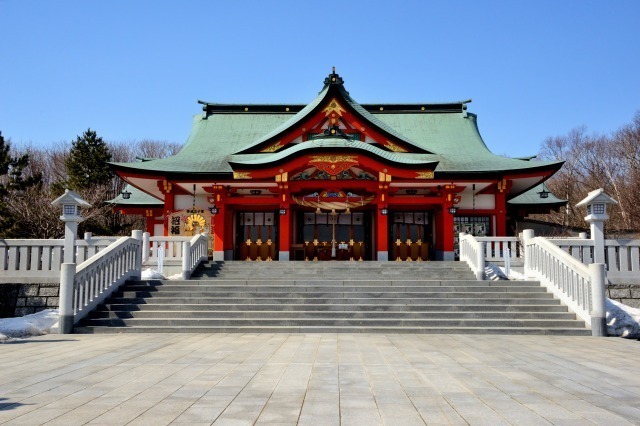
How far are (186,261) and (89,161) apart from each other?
32.2 metres

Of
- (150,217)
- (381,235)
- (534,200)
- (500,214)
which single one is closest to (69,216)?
(381,235)

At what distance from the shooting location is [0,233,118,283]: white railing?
1402 centimetres

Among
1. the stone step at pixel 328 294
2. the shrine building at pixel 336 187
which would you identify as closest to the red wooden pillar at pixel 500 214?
the shrine building at pixel 336 187

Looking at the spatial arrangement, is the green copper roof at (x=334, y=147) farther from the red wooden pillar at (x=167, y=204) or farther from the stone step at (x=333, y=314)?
the stone step at (x=333, y=314)

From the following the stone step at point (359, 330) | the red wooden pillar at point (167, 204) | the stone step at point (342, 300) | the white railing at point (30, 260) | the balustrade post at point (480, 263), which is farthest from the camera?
the red wooden pillar at point (167, 204)

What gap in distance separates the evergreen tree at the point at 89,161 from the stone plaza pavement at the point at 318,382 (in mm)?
36627

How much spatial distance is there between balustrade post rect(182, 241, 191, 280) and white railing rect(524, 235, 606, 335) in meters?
10.7

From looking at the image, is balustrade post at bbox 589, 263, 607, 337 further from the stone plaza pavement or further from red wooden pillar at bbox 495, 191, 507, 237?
red wooden pillar at bbox 495, 191, 507, 237

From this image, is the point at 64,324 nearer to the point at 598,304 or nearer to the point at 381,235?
the point at 598,304

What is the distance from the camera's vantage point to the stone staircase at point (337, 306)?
12.0 metres

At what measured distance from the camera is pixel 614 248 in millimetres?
14969

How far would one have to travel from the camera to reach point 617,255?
1523 cm

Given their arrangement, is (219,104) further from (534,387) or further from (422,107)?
(534,387)

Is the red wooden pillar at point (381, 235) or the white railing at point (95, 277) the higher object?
the red wooden pillar at point (381, 235)
